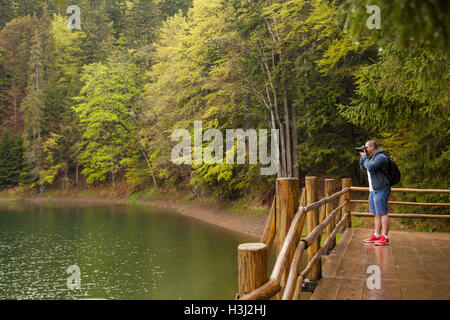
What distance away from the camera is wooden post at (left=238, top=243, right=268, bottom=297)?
2.68 m

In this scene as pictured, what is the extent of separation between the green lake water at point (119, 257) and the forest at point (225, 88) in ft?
15.7

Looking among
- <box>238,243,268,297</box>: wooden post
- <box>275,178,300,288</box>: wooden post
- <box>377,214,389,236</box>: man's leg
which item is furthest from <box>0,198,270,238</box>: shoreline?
<box>238,243,268,297</box>: wooden post

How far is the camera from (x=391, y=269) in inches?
201

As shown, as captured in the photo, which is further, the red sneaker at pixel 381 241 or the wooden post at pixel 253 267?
the red sneaker at pixel 381 241

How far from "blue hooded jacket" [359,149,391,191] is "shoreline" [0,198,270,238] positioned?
11.5m

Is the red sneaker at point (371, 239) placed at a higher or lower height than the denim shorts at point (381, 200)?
lower

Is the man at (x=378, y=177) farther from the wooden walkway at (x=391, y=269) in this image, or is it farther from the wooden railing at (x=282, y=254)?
the wooden railing at (x=282, y=254)

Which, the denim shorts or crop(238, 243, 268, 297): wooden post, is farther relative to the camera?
the denim shorts

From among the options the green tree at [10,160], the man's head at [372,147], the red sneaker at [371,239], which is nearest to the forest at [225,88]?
the green tree at [10,160]

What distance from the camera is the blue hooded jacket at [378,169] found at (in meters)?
6.15

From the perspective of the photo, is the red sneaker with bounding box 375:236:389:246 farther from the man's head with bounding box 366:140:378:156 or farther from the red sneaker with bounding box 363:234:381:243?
the man's head with bounding box 366:140:378:156

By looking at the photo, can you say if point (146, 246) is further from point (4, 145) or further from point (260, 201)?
point (4, 145)
